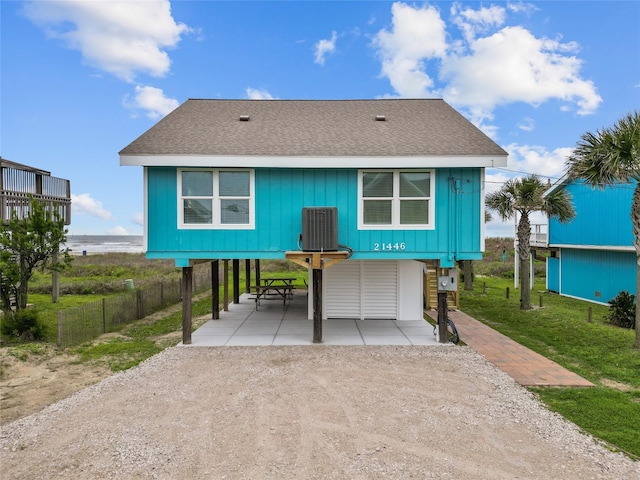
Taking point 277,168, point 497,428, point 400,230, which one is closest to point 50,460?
point 497,428

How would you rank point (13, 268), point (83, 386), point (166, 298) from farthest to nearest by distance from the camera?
1. point (166, 298)
2. point (13, 268)
3. point (83, 386)

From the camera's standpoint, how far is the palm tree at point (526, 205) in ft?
50.5

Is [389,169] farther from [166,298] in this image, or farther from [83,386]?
[166,298]

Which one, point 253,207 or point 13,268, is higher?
point 253,207

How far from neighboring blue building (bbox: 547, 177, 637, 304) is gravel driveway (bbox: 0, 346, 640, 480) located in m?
12.6

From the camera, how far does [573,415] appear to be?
6.02 m

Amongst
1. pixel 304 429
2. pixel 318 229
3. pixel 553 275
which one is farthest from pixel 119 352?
pixel 553 275

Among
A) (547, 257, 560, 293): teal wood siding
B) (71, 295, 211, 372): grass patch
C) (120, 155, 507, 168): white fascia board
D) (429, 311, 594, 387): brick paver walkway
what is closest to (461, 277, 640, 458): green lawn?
(429, 311, 594, 387): brick paver walkway

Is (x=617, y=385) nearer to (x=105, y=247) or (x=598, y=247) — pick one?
(x=598, y=247)

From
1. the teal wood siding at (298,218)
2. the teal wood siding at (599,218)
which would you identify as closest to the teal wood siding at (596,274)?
the teal wood siding at (599,218)

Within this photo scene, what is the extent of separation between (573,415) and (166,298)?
14.4 metres

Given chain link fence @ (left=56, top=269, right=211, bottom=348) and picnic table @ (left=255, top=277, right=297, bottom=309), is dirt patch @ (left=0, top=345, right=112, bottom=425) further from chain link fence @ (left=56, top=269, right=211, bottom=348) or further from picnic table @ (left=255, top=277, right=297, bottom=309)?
picnic table @ (left=255, top=277, right=297, bottom=309)

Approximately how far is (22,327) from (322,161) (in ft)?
30.5

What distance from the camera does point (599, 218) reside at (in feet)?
58.3
